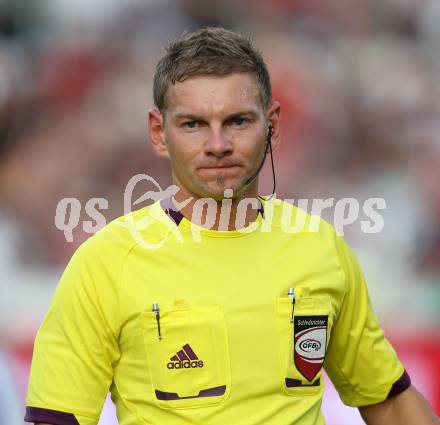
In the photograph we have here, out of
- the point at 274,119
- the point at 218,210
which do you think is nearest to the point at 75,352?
the point at 218,210

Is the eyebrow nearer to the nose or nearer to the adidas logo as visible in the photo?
the nose

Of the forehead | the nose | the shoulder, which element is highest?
the forehead

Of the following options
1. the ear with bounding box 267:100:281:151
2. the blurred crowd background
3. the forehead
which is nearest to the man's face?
the forehead

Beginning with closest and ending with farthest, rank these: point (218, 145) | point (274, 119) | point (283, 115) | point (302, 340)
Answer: point (218, 145) → point (302, 340) → point (274, 119) → point (283, 115)

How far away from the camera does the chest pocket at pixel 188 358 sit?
A: 7.80 ft

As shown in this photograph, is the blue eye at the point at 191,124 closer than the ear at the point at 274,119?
Yes

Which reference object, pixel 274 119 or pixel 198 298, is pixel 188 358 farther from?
pixel 274 119

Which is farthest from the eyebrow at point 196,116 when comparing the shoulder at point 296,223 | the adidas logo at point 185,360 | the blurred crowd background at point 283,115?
the blurred crowd background at point 283,115

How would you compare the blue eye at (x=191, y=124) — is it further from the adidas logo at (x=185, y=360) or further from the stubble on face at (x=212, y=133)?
the adidas logo at (x=185, y=360)

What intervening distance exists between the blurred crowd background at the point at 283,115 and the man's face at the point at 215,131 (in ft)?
10.9

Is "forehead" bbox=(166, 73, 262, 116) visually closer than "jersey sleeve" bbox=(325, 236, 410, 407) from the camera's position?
Yes

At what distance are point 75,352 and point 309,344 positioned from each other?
2.00 feet

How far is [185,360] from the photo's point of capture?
2389 millimetres

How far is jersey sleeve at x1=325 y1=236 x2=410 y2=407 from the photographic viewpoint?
8.68ft
